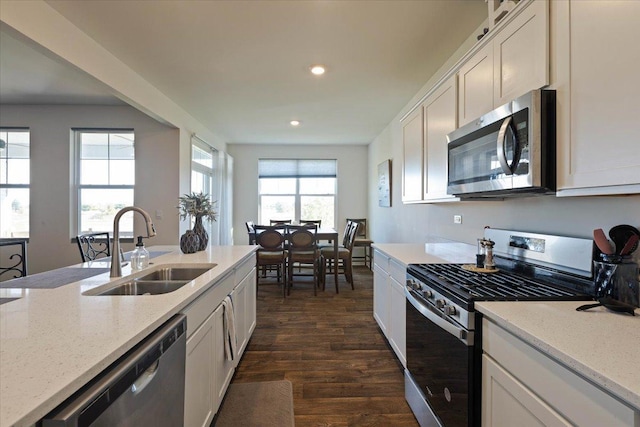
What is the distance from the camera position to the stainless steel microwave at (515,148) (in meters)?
1.19

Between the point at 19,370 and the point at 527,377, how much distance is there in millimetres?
1344

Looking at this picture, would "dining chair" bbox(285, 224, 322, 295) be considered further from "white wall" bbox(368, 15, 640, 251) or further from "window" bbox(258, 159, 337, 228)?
"window" bbox(258, 159, 337, 228)

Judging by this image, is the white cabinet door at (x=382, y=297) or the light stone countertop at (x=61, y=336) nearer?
the light stone countertop at (x=61, y=336)

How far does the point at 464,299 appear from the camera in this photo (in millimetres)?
1207

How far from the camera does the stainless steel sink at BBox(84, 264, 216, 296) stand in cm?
148

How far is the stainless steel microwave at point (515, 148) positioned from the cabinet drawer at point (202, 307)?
1.51m

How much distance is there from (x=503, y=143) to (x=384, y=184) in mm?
3653

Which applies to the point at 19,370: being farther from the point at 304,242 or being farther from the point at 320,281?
the point at 320,281

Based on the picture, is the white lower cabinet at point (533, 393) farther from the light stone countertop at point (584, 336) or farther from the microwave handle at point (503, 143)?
the microwave handle at point (503, 143)

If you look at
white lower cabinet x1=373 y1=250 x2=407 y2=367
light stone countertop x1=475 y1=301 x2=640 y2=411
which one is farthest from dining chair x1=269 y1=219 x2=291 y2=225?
light stone countertop x1=475 y1=301 x2=640 y2=411

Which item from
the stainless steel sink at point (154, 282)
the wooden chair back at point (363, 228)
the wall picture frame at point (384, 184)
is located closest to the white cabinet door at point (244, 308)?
the stainless steel sink at point (154, 282)

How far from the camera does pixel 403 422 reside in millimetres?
1749

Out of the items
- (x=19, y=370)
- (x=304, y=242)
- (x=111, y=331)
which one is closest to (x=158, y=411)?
(x=111, y=331)

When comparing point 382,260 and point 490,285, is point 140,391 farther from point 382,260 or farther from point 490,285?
point 382,260
